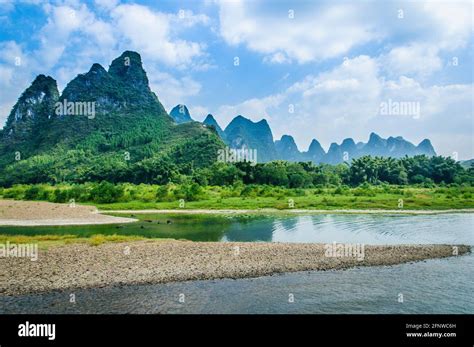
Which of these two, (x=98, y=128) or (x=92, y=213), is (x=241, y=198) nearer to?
(x=92, y=213)

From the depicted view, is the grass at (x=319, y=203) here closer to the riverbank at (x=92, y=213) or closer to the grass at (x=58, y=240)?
the riverbank at (x=92, y=213)

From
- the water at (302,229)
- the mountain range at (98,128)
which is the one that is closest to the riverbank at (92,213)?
the water at (302,229)

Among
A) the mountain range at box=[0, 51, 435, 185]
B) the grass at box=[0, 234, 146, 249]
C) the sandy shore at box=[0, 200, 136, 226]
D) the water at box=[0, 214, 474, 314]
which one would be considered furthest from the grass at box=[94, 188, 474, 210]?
the mountain range at box=[0, 51, 435, 185]

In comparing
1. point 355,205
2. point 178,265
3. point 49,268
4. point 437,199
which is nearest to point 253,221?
point 355,205

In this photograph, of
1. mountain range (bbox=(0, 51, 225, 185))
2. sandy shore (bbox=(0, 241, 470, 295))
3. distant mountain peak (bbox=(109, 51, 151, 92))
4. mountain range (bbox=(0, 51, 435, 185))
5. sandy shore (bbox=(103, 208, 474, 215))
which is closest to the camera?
sandy shore (bbox=(0, 241, 470, 295))

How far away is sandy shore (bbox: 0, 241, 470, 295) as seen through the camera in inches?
508

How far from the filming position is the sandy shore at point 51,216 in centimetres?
3048

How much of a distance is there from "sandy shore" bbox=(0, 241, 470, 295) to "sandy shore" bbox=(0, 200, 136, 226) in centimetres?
1295

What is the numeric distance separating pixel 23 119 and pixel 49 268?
132 metres

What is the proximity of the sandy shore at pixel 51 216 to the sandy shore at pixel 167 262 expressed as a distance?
510 inches

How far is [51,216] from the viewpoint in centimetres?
3388

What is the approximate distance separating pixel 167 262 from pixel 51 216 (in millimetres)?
23484

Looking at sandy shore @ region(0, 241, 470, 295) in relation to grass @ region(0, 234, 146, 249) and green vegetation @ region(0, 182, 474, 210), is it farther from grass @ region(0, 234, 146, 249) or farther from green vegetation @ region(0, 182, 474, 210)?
green vegetation @ region(0, 182, 474, 210)
